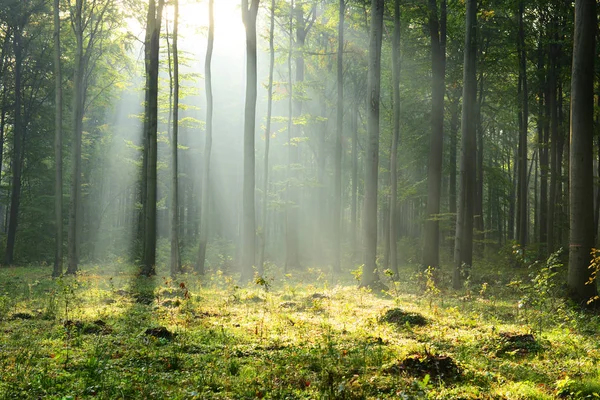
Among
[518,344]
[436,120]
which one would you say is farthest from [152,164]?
[518,344]

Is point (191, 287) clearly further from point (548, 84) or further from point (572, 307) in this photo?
point (548, 84)

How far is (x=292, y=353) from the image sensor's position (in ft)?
19.1

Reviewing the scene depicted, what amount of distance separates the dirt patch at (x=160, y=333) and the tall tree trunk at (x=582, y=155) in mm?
7942

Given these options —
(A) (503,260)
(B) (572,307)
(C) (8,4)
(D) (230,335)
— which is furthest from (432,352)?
(C) (8,4)

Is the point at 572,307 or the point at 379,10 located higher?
the point at 379,10

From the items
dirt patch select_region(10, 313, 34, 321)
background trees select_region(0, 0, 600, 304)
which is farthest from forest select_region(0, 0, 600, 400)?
dirt patch select_region(10, 313, 34, 321)

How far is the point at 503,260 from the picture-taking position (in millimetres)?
20641

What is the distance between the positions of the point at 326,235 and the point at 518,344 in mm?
24607

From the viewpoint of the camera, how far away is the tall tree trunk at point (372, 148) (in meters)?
13.1

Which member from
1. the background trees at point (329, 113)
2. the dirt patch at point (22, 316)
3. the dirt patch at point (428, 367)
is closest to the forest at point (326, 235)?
the dirt patch at point (428, 367)

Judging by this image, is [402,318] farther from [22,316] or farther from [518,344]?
[22,316]

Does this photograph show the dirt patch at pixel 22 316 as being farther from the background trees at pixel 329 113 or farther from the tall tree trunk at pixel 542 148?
the tall tree trunk at pixel 542 148

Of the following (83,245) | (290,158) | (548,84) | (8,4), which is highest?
(8,4)

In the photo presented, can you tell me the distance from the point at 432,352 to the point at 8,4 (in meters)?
26.5
